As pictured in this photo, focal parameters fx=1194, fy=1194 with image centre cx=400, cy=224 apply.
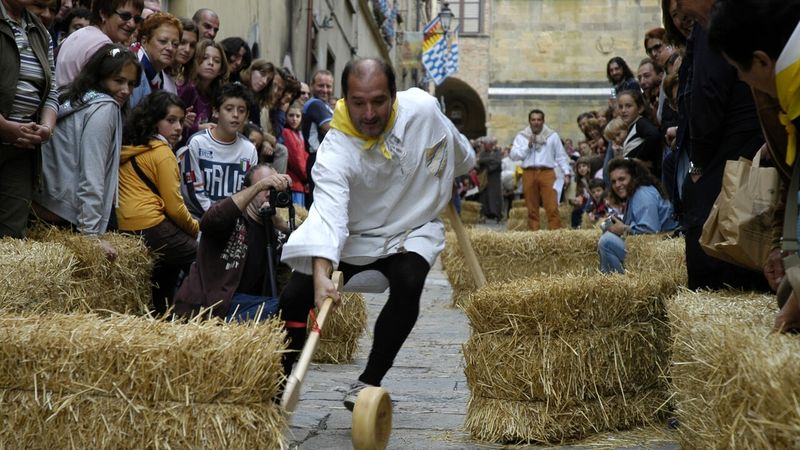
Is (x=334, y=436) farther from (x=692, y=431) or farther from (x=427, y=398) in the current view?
(x=692, y=431)

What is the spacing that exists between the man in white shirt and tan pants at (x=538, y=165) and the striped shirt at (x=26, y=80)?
37.9ft

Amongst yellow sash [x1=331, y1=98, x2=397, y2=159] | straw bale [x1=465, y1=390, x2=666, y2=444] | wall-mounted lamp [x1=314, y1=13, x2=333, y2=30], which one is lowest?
straw bale [x1=465, y1=390, x2=666, y2=444]

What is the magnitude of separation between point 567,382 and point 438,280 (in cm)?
899

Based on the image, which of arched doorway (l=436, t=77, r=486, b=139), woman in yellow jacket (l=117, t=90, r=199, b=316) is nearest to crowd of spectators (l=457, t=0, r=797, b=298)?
woman in yellow jacket (l=117, t=90, r=199, b=316)

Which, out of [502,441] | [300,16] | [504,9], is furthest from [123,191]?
[504,9]

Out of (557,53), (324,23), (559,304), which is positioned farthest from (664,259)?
(557,53)

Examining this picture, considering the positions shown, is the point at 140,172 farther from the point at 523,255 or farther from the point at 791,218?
the point at 523,255

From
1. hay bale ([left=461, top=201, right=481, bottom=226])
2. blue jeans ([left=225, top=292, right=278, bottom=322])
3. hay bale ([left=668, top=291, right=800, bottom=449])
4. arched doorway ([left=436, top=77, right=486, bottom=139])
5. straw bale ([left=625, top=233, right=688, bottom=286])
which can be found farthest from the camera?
arched doorway ([left=436, top=77, right=486, bottom=139])

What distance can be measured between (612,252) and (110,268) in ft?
14.2

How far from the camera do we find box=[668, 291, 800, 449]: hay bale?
2982 millimetres

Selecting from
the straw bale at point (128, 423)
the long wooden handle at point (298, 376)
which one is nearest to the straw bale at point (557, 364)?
the long wooden handle at point (298, 376)

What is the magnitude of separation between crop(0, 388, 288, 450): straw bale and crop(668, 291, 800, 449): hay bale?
4.40 feet

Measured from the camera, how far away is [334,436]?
5.32 m

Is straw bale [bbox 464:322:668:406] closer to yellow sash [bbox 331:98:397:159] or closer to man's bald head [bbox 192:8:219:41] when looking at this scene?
yellow sash [bbox 331:98:397:159]
